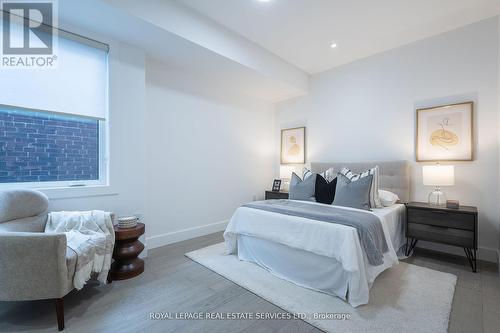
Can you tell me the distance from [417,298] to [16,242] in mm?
3219

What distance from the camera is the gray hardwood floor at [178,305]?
1.70 meters

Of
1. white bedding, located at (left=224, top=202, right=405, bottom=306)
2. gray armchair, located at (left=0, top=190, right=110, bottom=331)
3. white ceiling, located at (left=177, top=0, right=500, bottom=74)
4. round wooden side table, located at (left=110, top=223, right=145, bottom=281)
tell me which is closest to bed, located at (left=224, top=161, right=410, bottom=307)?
white bedding, located at (left=224, top=202, right=405, bottom=306)

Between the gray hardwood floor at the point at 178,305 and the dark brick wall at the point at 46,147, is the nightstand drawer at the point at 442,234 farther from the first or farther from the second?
the dark brick wall at the point at 46,147

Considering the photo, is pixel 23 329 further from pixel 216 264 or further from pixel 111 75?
pixel 111 75

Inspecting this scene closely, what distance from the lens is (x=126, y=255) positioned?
95.8 inches

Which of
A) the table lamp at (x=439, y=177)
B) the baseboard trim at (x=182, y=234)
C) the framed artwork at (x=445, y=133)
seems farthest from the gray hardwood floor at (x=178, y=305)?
the framed artwork at (x=445, y=133)

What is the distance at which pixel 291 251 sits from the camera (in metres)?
2.39

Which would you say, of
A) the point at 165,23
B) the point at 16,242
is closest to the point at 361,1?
the point at 165,23

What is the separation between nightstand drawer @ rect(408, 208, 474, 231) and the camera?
259cm

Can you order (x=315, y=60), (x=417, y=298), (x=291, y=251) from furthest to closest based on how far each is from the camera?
(x=315, y=60)
(x=291, y=251)
(x=417, y=298)

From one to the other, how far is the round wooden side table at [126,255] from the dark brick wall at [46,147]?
0.89 metres

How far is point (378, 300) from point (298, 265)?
2.40ft

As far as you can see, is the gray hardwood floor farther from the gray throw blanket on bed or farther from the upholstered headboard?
the upholstered headboard

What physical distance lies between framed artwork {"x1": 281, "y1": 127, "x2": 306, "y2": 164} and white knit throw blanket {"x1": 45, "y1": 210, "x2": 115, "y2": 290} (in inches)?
142
